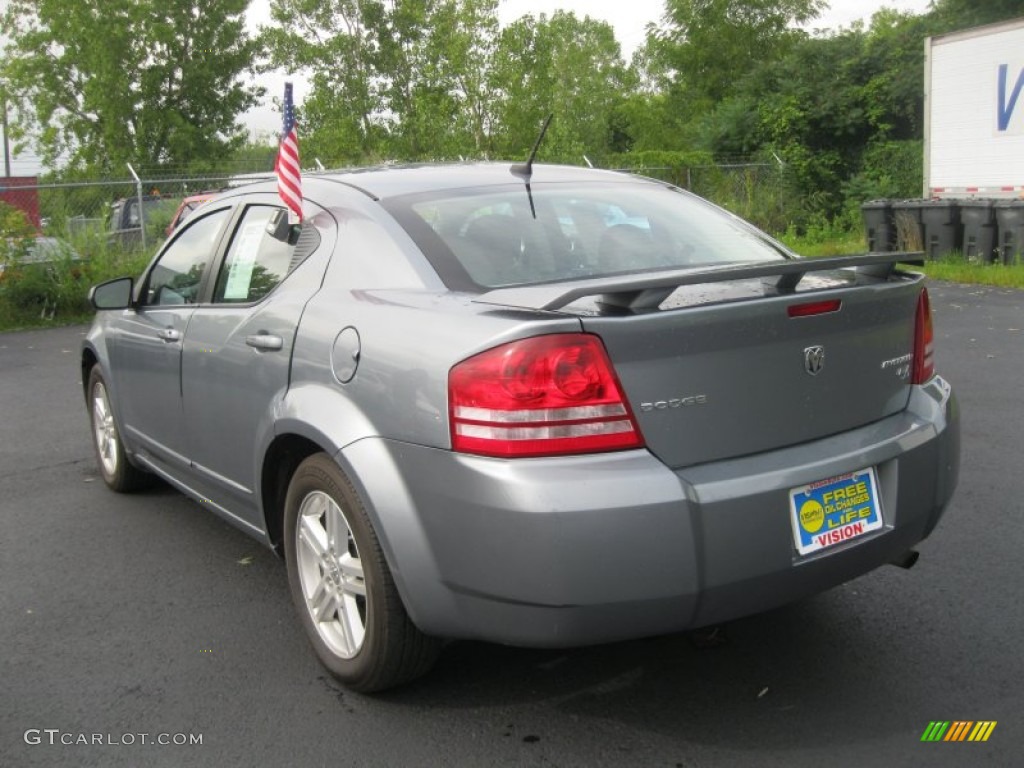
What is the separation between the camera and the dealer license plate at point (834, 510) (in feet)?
9.33

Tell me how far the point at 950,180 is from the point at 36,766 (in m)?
18.2

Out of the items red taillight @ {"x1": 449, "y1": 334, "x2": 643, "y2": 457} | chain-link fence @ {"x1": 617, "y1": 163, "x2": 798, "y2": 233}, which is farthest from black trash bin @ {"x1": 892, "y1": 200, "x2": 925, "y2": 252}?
red taillight @ {"x1": 449, "y1": 334, "x2": 643, "y2": 457}

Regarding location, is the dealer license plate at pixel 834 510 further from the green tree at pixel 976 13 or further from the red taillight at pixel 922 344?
the green tree at pixel 976 13

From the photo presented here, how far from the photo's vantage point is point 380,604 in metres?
3.03

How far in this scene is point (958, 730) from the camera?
292 cm

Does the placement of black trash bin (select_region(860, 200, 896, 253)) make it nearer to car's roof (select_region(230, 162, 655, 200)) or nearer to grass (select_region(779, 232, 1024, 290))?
grass (select_region(779, 232, 1024, 290))

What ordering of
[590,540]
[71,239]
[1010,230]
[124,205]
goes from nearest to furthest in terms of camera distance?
[590,540], [71,239], [1010,230], [124,205]

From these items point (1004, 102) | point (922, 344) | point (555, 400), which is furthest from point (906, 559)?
point (1004, 102)

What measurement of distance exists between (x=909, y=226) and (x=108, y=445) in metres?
15.3

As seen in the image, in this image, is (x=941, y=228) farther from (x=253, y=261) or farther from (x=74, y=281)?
(x=253, y=261)

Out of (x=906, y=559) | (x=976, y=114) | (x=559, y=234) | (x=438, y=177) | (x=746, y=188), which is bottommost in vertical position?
(x=906, y=559)

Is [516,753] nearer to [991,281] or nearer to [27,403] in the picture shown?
[27,403]

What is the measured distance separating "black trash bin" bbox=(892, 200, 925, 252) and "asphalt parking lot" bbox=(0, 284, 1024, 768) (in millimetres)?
14016

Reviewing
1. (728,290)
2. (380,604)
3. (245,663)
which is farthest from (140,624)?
(728,290)
